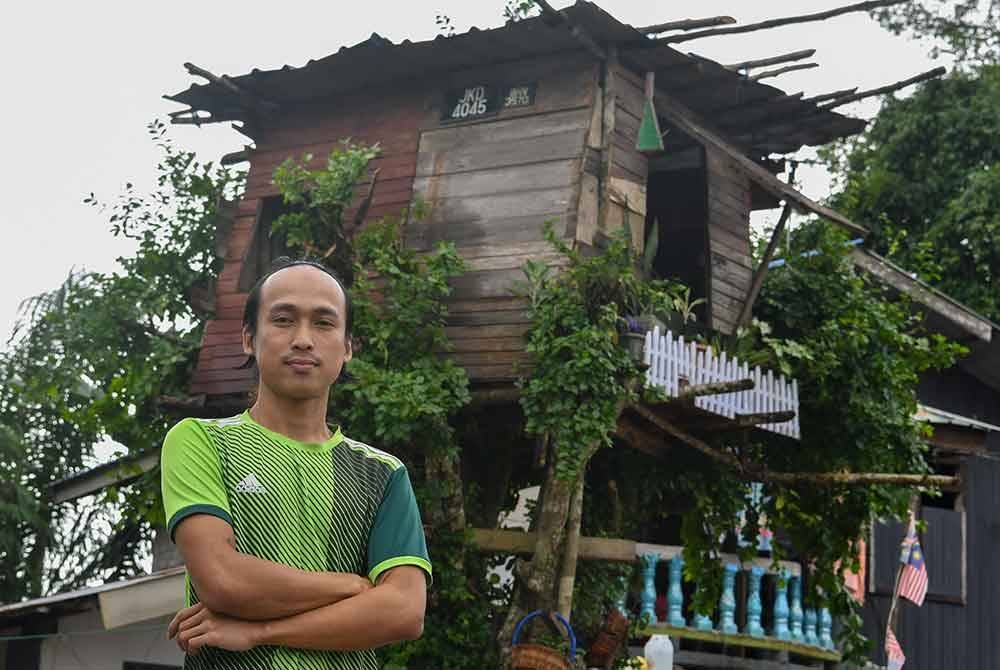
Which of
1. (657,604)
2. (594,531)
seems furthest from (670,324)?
(657,604)

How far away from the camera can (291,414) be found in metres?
3.46

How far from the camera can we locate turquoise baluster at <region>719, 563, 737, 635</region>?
15.6 metres

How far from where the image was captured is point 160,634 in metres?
13.8

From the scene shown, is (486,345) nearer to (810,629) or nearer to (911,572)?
(810,629)

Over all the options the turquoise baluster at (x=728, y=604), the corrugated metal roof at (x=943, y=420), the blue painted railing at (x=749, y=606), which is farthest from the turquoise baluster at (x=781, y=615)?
the corrugated metal roof at (x=943, y=420)

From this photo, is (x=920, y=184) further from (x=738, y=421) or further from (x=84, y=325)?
(x=84, y=325)

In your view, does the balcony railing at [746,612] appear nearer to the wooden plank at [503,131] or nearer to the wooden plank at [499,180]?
the wooden plank at [499,180]

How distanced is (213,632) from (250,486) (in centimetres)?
34

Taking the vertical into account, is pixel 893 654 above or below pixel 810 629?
below

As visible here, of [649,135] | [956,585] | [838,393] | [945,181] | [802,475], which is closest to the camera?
[649,135]

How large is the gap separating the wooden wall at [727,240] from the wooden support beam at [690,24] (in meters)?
1.82

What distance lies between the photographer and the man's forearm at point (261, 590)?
317 centimetres

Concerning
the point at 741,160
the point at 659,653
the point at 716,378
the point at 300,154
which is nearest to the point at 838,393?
the point at 716,378

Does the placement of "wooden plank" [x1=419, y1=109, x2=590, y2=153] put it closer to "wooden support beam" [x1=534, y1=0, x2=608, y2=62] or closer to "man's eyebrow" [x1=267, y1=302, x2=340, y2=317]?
"wooden support beam" [x1=534, y1=0, x2=608, y2=62]
